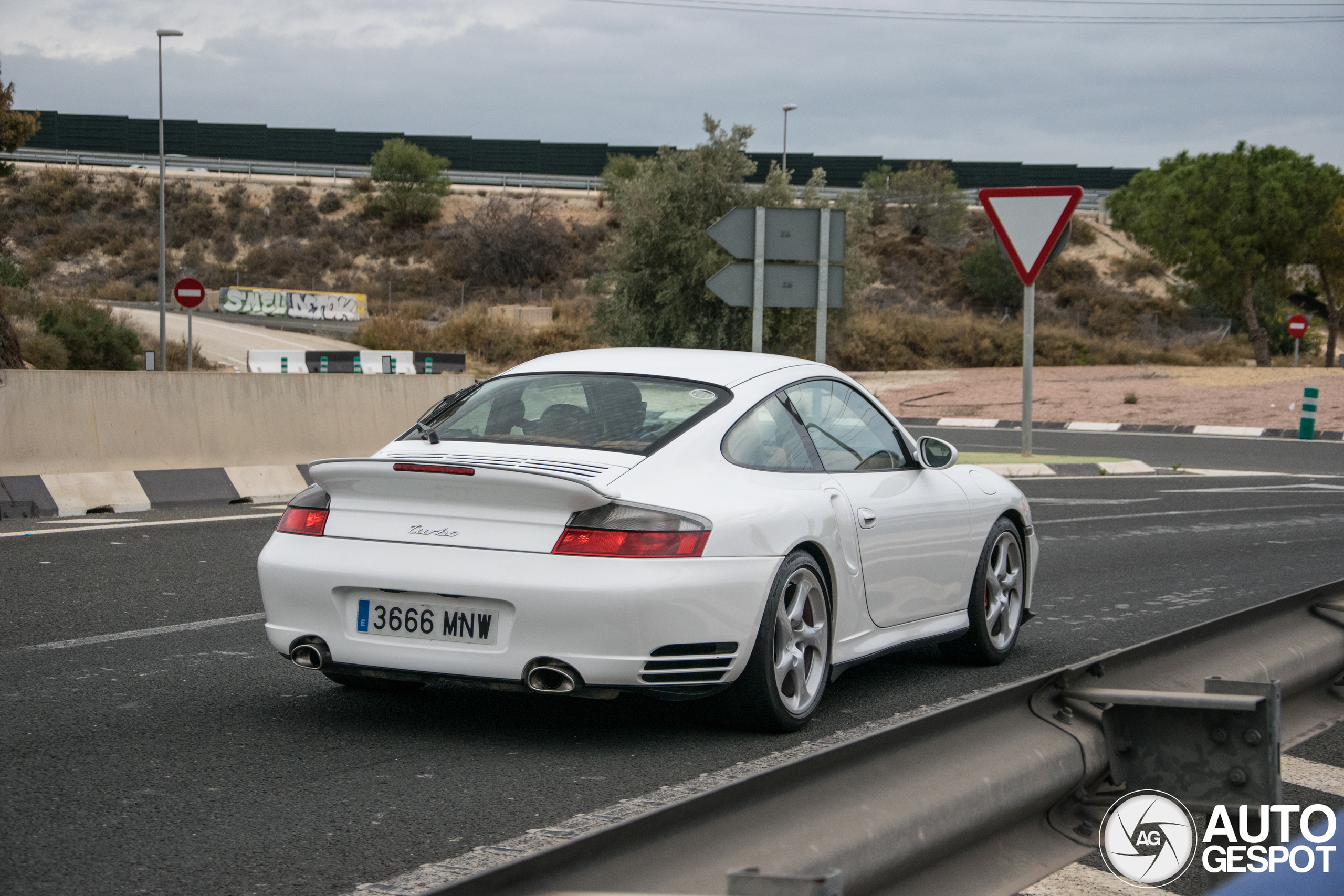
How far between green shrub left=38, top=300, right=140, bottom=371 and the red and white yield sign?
23.7 m

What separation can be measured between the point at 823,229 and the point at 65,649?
376 inches

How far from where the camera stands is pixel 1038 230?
16.7 metres

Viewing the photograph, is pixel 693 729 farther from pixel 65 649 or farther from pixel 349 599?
pixel 65 649

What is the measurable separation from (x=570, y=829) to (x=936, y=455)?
293cm

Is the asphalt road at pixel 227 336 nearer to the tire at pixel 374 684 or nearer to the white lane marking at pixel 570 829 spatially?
the tire at pixel 374 684

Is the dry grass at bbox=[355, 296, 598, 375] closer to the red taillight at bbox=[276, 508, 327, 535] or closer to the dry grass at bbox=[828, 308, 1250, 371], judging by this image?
the dry grass at bbox=[828, 308, 1250, 371]

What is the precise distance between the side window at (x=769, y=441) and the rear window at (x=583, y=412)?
0.14m

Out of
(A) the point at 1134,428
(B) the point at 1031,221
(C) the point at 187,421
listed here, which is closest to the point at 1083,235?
(A) the point at 1134,428

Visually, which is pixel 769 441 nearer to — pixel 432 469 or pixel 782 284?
pixel 432 469

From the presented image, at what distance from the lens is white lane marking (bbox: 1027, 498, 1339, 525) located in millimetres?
12727

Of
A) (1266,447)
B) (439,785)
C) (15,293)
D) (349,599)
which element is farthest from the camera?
(15,293)

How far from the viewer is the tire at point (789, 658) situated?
15.6ft

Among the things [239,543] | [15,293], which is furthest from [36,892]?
[15,293]

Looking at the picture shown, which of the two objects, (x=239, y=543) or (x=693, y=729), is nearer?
(x=693, y=729)
